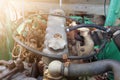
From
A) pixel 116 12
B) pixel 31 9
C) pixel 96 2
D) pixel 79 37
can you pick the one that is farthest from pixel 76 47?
pixel 96 2

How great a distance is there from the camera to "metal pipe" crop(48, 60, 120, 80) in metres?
1.00

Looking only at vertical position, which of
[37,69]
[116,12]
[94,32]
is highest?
[116,12]

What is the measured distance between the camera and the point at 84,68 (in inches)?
40.4

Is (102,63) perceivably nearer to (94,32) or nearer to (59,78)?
(59,78)

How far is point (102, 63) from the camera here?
104 centimetres

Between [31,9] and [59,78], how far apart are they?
112 cm

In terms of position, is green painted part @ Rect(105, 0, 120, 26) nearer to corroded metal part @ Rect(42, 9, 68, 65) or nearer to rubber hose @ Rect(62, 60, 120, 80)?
corroded metal part @ Rect(42, 9, 68, 65)

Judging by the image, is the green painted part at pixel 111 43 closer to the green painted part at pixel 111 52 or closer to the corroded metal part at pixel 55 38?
the green painted part at pixel 111 52

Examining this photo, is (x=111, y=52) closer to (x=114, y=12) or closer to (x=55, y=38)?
(x=114, y=12)

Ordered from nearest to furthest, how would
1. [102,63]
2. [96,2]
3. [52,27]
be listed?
[102,63] < [52,27] < [96,2]

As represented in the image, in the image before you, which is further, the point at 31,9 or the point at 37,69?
the point at 31,9

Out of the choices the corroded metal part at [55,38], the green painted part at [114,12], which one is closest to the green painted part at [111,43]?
the green painted part at [114,12]

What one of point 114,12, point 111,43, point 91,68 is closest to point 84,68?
point 91,68

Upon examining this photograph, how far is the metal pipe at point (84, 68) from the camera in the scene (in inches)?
39.5
